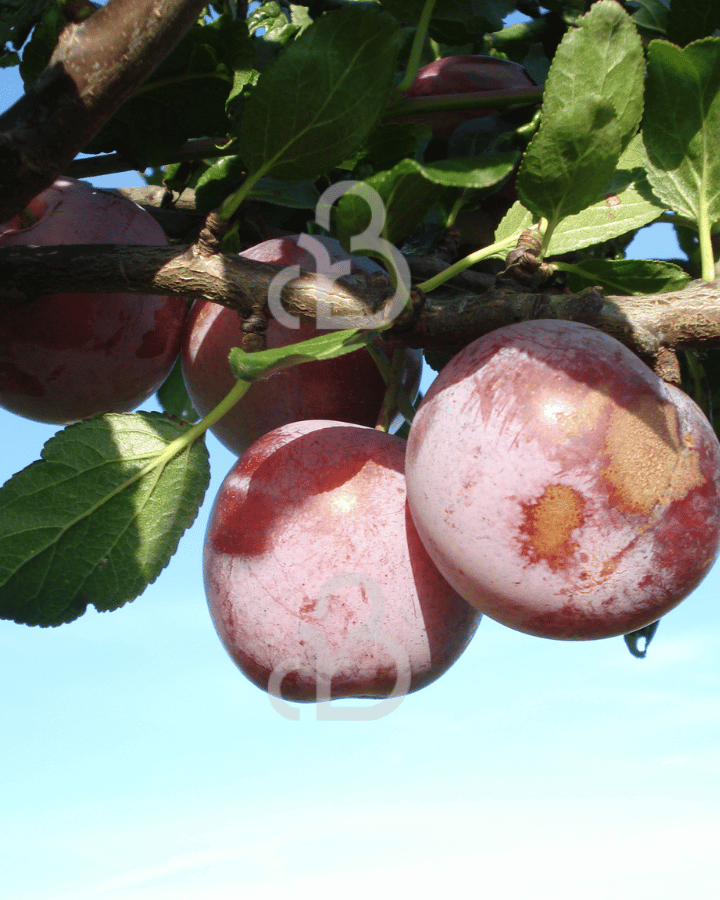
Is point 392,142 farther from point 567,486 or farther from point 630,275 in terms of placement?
point 567,486

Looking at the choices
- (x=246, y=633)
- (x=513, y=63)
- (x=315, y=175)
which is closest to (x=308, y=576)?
(x=246, y=633)

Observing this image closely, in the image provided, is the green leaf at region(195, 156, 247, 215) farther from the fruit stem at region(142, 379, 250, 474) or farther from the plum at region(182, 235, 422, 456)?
the fruit stem at region(142, 379, 250, 474)

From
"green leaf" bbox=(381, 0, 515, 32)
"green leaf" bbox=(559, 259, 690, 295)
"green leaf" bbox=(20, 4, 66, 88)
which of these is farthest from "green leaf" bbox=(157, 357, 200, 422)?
"green leaf" bbox=(559, 259, 690, 295)

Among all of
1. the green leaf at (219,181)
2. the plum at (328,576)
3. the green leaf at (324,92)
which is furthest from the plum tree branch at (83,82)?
the plum at (328,576)

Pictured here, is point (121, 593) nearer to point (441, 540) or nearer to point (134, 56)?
point (441, 540)

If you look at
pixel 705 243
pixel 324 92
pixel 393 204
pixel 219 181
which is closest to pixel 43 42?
pixel 219 181

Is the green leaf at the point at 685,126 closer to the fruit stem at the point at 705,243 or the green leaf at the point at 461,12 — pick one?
the fruit stem at the point at 705,243
